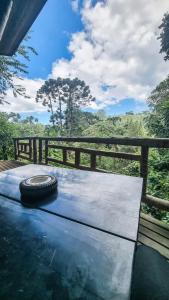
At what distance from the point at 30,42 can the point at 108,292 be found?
23.2ft

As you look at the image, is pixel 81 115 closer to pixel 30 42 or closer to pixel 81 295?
pixel 30 42

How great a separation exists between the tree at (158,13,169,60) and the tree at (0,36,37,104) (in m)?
4.54

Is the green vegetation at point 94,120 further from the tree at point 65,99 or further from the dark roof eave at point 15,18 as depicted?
the dark roof eave at point 15,18

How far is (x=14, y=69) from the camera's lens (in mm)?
5816

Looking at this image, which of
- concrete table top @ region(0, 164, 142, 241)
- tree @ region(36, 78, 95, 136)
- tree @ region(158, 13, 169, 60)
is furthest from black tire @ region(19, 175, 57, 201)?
tree @ region(36, 78, 95, 136)

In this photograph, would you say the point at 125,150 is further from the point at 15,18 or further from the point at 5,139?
the point at 15,18

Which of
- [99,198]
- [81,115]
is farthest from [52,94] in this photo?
[99,198]

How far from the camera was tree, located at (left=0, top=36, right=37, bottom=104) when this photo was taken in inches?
221

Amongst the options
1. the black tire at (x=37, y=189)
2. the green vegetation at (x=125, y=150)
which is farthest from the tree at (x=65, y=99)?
the black tire at (x=37, y=189)

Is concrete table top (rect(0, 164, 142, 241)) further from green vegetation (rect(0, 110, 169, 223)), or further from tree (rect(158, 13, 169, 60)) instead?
tree (rect(158, 13, 169, 60))

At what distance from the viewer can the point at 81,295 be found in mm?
336

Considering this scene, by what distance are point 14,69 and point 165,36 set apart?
17.7ft

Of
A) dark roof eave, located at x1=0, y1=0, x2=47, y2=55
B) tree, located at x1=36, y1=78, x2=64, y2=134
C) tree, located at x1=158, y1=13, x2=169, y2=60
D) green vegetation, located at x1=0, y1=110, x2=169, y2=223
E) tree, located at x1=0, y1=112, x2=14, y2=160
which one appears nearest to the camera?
dark roof eave, located at x1=0, y1=0, x2=47, y2=55

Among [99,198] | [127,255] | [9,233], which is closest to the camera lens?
[127,255]
